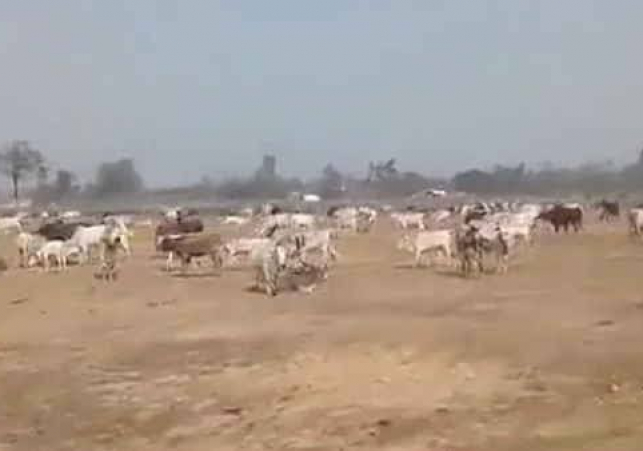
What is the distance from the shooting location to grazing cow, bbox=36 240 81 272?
1387 inches

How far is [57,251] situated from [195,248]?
5.82 m

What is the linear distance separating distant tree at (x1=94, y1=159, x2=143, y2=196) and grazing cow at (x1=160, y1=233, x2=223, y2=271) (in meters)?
117

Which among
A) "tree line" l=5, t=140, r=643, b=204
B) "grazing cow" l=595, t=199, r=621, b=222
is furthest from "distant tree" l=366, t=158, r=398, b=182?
"grazing cow" l=595, t=199, r=621, b=222

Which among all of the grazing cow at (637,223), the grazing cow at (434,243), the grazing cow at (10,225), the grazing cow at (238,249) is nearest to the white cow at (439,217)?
the grazing cow at (637,223)

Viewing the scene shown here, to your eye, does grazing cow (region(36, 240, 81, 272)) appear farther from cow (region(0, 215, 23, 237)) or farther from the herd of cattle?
cow (region(0, 215, 23, 237))

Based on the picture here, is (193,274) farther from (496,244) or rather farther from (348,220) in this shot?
(348,220)

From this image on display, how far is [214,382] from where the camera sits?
1478 cm

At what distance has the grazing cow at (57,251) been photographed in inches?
1387

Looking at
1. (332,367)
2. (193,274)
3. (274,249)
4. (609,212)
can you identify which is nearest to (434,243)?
(193,274)

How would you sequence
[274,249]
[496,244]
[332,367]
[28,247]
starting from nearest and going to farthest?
[332,367]
[274,249]
[496,244]
[28,247]

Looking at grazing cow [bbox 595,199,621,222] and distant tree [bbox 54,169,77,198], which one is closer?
grazing cow [bbox 595,199,621,222]

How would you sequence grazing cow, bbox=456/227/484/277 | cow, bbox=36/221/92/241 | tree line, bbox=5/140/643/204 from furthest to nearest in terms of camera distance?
tree line, bbox=5/140/643/204 < cow, bbox=36/221/92/241 < grazing cow, bbox=456/227/484/277

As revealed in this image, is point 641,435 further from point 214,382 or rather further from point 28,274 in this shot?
point 28,274

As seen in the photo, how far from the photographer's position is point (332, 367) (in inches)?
604
